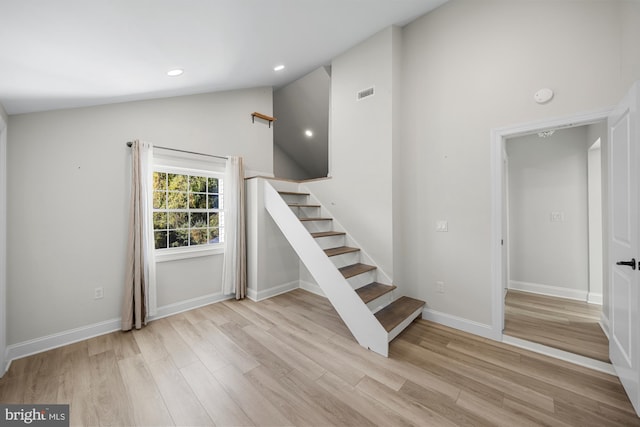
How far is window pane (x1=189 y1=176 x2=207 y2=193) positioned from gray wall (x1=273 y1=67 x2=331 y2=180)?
8.37ft

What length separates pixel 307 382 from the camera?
5.76 feet

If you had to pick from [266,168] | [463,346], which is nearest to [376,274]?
[463,346]

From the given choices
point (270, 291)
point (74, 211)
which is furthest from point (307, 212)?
point (74, 211)

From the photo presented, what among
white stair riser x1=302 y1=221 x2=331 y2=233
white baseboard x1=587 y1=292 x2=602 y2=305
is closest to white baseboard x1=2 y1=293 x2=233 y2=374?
white stair riser x1=302 y1=221 x2=331 y2=233

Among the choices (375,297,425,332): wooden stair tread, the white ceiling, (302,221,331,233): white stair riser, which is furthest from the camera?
(302,221,331,233): white stair riser

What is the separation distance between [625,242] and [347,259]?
2237mm

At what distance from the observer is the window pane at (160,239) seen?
114 inches

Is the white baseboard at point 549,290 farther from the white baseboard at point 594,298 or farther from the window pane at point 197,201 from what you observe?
the window pane at point 197,201

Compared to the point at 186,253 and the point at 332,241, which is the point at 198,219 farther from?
the point at 332,241

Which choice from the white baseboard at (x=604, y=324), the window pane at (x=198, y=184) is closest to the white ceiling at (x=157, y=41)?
the window pane at (x=198, y=184)

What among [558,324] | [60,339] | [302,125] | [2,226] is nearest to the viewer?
[2,226]

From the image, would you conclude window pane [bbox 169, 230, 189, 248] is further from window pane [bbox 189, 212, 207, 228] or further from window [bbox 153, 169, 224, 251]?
window pane [bbox 189, 212, 207, 228]

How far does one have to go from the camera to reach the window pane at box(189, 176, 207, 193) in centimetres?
319

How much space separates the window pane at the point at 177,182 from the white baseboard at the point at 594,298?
540cm
